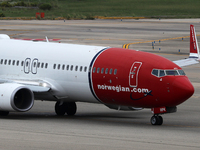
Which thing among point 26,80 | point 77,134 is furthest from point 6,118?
point 77,134

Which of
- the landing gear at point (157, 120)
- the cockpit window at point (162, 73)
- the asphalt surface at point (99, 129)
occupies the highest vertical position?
the cockpit window at point (162, 73)

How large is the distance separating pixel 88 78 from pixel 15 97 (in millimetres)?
4476

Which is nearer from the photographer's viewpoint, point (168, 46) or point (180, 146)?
point (180, 146)

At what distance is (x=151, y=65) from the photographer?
2602cm

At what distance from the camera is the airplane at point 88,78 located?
25.8 meters

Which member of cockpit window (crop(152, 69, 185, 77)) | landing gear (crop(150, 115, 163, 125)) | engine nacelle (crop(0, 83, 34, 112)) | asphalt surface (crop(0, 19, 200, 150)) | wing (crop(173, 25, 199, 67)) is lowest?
asphalt surface (crop(0, 19, 200, 150))

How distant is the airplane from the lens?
25.8 m

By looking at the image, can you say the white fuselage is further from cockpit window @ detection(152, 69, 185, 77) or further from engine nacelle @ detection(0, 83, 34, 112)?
cockpit window @ detection(152, 69, 185, 77)

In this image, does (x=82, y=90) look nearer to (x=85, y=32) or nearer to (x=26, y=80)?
(x=26, y=80)

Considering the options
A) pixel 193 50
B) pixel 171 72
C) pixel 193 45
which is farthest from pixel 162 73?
pixel 193 45

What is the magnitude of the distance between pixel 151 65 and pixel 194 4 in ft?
529

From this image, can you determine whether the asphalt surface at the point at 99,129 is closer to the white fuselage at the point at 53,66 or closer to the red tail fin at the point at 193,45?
the white fuselage at the point at 53,66

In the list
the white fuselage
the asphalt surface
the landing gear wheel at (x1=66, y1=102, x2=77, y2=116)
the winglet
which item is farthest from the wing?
the landing gear wheel at (x1=66, y1=102, x2=77, y2=116)

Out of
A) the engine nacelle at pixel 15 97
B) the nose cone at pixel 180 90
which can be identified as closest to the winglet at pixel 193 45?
the nose cone at pixel 180 90
